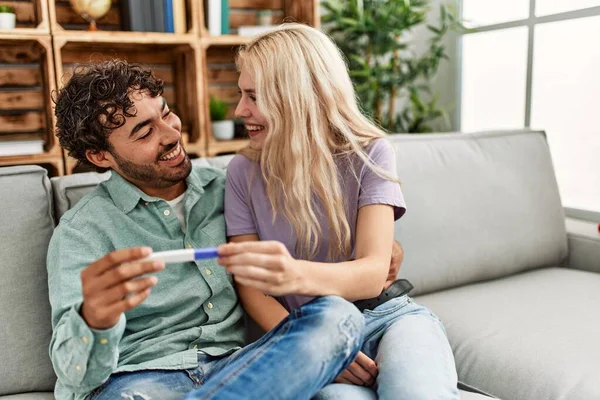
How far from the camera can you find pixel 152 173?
4.23 feet

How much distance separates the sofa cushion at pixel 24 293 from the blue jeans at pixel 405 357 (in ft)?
2.07

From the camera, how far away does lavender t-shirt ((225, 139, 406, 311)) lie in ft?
4.30

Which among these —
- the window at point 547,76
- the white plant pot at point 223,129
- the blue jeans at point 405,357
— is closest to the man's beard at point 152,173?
the blue jeans at point 405,357

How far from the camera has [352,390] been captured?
1111 mm

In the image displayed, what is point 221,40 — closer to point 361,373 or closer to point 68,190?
point 68,190

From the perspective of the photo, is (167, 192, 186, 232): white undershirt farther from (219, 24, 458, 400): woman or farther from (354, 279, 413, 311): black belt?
(354, 279, 413, 311): black belt

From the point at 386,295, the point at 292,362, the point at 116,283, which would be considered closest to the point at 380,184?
the point at 386,295

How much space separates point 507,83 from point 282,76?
2.05 metres

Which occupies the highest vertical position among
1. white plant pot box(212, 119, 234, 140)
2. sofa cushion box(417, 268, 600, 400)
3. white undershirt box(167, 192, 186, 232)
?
white plant pot box(212, 119, 234, 140)

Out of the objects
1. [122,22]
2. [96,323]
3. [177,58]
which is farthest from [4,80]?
[96,323]

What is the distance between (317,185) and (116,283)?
0.53m

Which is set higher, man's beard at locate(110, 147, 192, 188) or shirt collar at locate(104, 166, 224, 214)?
man's beard at locate(110, 147, 192, 188)

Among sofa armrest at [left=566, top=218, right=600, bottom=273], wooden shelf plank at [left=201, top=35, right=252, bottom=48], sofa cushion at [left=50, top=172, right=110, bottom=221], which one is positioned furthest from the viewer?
wooden shelf plank at [left=201, top=35, right=252, bottom=48]

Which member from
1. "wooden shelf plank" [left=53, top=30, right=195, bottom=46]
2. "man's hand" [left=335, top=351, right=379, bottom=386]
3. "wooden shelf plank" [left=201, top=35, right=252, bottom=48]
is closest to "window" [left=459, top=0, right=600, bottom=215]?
"wooden shelf plank" [left=201, top=35, right=252, bottom=48]
